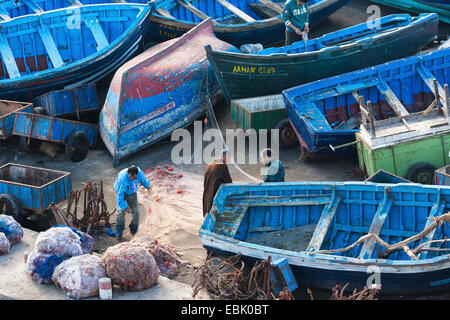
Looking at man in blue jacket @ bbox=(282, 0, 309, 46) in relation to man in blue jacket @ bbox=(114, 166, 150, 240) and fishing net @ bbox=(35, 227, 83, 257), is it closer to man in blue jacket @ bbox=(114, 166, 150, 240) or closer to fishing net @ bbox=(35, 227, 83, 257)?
man in blue jacket @ bbox=(114, 166, 150, 240)

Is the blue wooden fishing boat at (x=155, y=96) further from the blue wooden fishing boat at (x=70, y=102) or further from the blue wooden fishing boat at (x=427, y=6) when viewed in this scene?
the blue wooden fishing boat at (x=427, y=6)

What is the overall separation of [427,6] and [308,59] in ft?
19.8

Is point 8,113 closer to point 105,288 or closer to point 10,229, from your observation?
point 10,229

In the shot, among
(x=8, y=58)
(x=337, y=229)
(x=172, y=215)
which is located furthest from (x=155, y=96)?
(x=337, y=229)

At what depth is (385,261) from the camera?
9375mm

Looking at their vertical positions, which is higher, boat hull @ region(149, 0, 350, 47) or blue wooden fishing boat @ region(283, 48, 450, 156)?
boat hull @ region(149, 0, 350, 47)

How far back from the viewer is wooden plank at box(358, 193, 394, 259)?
32.7 ft

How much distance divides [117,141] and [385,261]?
252 inches

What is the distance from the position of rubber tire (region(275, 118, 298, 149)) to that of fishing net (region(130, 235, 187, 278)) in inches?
165

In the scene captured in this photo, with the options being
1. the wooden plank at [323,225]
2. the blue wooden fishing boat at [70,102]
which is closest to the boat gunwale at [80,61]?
the blue wooden fishing boat at [70,102]

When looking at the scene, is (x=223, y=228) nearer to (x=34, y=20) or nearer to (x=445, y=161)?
(x=445, y=161)

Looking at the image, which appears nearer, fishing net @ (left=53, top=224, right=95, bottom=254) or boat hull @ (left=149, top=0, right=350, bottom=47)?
fishing net @ (left=53, top=224, right=95, bottom=254)

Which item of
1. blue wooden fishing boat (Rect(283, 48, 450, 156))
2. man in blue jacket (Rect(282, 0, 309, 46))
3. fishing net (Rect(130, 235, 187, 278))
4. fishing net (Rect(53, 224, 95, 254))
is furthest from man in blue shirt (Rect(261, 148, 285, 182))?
man in blue jacket (Rect(282, 0, 309, 46))

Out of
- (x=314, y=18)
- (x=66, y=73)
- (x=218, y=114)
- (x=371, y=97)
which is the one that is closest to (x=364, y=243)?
(x=371, y=97)
